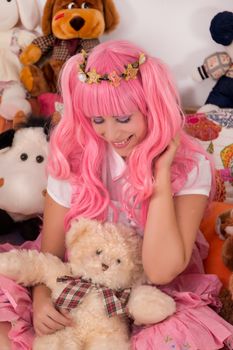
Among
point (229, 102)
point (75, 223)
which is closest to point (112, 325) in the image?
point (75, 223)

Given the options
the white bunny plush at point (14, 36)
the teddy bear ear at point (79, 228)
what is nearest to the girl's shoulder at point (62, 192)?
the teddy bear ear at point (79, 228)

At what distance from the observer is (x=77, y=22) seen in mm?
1648

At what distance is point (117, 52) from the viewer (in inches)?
37.7

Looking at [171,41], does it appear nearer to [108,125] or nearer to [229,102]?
[229,102]

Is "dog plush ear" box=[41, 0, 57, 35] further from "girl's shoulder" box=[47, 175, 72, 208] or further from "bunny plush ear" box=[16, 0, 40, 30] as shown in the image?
"girl's shoulder" box=[47, 175, 72, 208]

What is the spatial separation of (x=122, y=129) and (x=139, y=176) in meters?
0.10

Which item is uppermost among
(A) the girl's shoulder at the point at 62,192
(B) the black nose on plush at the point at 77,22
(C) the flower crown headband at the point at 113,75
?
(B) the black nose on plush at the point at 77,22

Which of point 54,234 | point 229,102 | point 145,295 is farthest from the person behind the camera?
point 229,102

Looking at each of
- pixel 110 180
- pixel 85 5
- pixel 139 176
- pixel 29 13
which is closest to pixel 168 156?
pixel 139 176

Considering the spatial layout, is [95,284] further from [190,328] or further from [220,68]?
[220,68]

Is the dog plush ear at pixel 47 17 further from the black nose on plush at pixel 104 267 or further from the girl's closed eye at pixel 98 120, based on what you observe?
the black nose on plush at pixel 104 267

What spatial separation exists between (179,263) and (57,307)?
0.82ft

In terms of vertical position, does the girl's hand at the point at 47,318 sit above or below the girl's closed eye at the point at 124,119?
below

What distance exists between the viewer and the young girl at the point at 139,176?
3.06 ft
